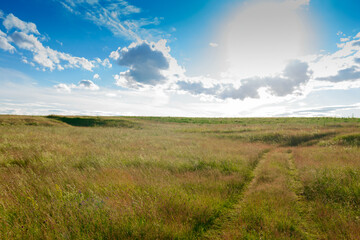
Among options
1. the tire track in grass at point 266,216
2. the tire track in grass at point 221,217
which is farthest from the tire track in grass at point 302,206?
the tire track in grass at point 221,217

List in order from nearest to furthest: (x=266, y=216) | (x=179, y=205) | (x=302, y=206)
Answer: (x=266, y=216) → (x=179, y=205) → (x=302, y=206)

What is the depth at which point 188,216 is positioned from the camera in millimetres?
4172

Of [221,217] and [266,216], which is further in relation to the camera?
[221,217]

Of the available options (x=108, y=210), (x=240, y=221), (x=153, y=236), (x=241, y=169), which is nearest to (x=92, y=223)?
(x=108, y=210)

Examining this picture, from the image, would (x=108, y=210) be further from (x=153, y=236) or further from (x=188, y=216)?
(x=188, y=216)

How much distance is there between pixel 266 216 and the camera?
4336 mm

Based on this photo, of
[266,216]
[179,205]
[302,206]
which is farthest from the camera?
[302,206]

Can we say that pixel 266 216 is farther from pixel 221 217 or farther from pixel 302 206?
pixel 302 206

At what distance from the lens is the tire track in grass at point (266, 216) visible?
380 centimetres

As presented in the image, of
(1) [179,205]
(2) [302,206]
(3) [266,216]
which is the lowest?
(2) [302,206]

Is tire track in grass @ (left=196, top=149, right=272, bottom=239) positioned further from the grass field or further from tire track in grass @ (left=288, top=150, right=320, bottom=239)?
tire track in grass @ (left=288, top=150, right=320, bottom=239)

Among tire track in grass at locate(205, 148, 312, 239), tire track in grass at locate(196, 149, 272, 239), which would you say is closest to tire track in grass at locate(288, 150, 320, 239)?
tire track in grass at locate(205, 148, 312, 239)

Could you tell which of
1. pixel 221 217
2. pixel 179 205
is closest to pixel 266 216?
pixel 221 217

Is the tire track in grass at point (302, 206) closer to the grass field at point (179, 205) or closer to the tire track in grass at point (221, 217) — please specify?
the grass field at point (179, 205)
